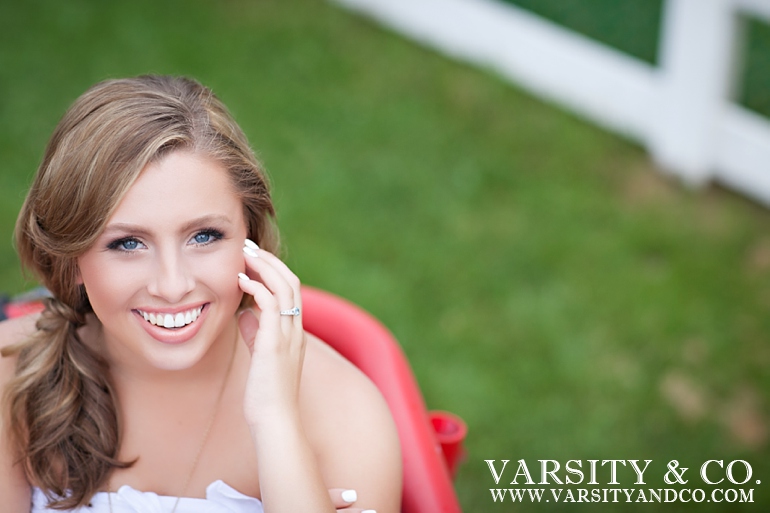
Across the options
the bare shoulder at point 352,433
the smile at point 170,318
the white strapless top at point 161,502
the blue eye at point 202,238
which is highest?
the blue eye at point 202,238

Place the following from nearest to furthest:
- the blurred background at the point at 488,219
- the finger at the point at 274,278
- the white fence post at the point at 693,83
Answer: the finger at the point at 274,278 < the blurred background at the point at 488,219 < the white fence post at the point at 693,83

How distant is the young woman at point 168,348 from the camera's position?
6.01 ft

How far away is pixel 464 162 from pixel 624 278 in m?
1.14

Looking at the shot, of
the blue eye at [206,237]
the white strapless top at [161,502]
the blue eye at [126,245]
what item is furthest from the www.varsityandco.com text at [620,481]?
the blue eye at [126,245]

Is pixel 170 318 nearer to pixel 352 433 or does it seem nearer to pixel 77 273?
pixel 77 273

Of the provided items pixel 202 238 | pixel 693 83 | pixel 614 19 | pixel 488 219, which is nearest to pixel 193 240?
pixel 202 238

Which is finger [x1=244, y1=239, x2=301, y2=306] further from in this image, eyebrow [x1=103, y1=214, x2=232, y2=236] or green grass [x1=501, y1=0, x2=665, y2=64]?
green grass [x1=501, y1=0, x2=665, y2=64]

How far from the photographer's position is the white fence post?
4.29m

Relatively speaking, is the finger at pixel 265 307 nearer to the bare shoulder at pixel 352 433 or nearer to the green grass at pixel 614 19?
the bare shoulder at pixel 352 433

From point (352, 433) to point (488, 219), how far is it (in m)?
2.62

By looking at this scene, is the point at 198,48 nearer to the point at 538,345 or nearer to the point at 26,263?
the point at 538,345

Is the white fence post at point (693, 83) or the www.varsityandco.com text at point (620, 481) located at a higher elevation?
the white fence post at point (693, 83)

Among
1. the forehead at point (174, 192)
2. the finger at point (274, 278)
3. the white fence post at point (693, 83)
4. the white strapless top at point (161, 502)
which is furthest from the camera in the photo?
the white fence post at point (693, 83)

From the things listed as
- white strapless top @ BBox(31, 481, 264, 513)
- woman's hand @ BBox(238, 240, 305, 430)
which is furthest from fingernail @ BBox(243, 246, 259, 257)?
white strapless top @ BBox(31, 481, 264, 513)
